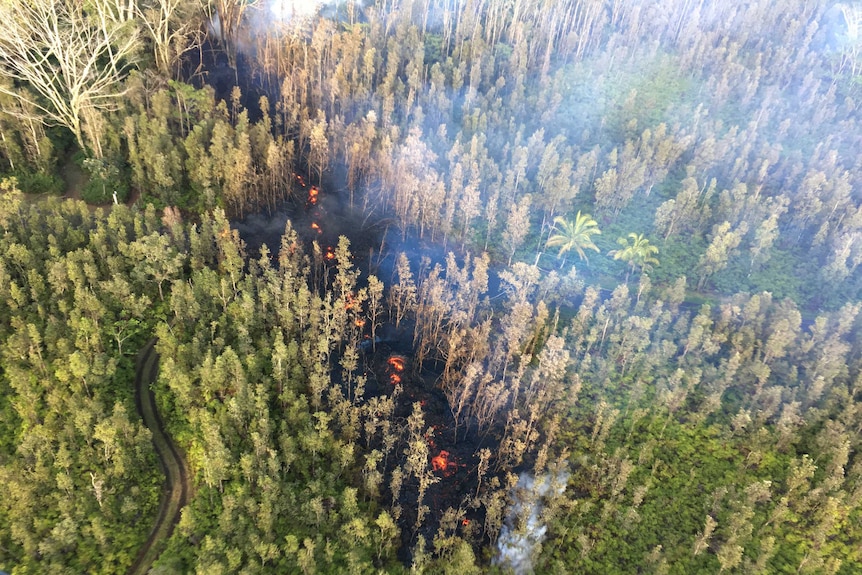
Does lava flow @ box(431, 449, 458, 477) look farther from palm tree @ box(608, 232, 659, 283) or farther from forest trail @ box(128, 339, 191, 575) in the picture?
palm tree @ box(608, 232, 659, 283)

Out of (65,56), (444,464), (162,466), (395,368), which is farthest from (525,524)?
(65,56)

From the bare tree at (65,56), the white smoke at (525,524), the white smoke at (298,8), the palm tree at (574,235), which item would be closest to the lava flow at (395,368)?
the white smoke at (525,524)

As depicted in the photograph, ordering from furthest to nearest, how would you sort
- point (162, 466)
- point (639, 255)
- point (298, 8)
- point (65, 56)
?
point (298, 8)
point (639, 255)
point (65, 56)
point (162, 466)

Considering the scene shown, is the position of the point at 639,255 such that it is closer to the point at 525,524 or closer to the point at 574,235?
the point at 574,235

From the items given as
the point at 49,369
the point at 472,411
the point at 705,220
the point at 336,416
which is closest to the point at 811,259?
the point at 705,220

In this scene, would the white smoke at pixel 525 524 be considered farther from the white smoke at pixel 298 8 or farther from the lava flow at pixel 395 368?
the white smoke at pixel 298 8

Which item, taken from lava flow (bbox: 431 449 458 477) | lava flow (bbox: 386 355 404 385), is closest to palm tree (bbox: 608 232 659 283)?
lava flow (bbox: 386 355 404 385)

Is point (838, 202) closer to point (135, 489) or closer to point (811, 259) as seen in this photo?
point (811, 259)
